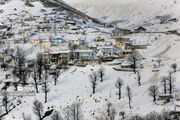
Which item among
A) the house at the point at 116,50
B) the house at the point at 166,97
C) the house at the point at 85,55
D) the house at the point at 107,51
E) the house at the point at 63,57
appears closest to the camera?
the house at the point at 166,97

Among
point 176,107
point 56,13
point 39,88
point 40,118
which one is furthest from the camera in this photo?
point 56,13

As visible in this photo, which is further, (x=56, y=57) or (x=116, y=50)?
(x=116, y=50)

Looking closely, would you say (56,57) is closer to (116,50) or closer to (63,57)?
(63,57)

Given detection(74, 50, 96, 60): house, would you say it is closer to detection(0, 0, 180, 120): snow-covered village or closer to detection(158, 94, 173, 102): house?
detection(0, 0, 180, 120): snow-covered village

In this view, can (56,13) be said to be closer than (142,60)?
No

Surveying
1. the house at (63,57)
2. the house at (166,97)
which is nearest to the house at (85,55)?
the house at (63,57)

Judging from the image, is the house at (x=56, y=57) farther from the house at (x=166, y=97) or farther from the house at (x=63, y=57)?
the house at (x=166, y=97)

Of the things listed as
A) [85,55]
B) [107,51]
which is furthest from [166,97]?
[107,51]

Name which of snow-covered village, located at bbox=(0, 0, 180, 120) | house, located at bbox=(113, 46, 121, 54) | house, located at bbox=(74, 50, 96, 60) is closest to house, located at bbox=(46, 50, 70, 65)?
snow-covered village, located at bbox=(0, 0, 180, 120)

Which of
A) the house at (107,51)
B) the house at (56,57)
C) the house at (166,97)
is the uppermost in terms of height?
the house at (107,51)

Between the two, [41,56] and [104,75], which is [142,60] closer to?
[104,75]

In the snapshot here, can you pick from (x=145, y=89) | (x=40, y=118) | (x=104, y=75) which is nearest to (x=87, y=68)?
(x=104, y=75)
